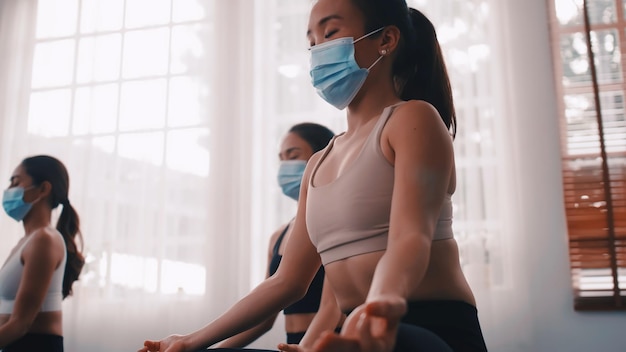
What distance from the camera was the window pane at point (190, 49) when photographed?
315 centimetres

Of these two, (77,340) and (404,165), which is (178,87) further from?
(404,165)

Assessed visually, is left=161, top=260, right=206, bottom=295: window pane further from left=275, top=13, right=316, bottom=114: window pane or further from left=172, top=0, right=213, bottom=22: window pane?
left=172, top=0, right=213, bottom=22: window pane

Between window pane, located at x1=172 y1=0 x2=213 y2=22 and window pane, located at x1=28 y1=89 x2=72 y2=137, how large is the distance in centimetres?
69

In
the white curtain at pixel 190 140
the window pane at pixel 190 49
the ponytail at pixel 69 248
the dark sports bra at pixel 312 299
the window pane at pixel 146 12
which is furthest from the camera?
the window pane at pixel 146 12

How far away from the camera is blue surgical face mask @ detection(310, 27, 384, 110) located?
1008 mm

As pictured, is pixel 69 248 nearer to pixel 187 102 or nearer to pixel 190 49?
pixel 187 102

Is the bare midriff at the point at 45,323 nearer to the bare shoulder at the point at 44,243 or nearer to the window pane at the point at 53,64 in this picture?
the bare shoulder at the point at 44,243

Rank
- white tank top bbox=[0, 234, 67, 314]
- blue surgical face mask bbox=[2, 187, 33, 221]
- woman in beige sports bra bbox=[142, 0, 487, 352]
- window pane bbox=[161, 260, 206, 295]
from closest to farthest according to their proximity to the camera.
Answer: woman in beige sports bra bbox=[142, 0, 487, 352] < white tank top bbox=[0, 234, 67, 314] < blue surgical face mask bbox=[2, 187, 33, 221] < window pane bbox=[161, 260, 206, 295]

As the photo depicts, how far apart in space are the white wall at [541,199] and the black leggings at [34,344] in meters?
1.57

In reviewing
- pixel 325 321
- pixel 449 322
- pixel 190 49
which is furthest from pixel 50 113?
pixel 449 322

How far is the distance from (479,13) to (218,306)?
165cm

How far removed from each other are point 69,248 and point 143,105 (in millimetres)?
907

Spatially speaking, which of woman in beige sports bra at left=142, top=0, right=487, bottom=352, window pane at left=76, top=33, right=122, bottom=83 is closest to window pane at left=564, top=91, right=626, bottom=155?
woman in beige sports bra at left=142, top=0, right=487, bottom=352

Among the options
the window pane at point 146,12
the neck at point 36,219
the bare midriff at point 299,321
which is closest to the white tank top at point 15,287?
the neck at point 36,219
